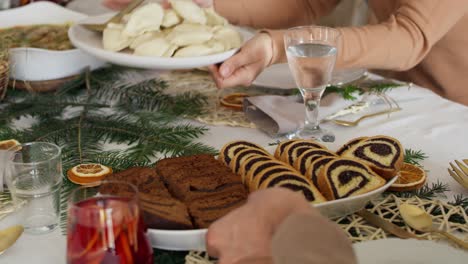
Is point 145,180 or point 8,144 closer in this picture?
point 145,180

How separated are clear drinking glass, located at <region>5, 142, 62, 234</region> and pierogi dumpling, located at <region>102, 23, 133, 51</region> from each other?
1.19 feet

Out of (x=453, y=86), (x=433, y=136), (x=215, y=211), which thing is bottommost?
(x=453, y=86)

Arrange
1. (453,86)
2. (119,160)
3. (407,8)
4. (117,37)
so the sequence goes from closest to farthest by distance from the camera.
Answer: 1. (119,160)
2. (117,37)
3. (407,8)
4. (453,86)

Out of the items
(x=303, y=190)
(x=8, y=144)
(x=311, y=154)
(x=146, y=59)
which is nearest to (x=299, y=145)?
(x=311, y=154)

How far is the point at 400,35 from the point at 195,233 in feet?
2.78

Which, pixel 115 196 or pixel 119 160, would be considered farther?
pixel 119 160

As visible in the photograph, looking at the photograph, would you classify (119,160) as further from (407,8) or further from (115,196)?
(407,8)

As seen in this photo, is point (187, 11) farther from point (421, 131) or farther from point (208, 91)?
point (421, 131)

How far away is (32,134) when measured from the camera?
1.12m

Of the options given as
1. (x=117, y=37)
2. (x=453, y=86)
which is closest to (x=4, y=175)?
(x=117, y=37)

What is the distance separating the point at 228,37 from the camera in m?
1.26

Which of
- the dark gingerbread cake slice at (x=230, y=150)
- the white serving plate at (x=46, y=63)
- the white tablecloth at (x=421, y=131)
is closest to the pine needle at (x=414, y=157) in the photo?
the white tablecloth at (x=421, y=131)

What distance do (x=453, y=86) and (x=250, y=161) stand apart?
93 centimetres

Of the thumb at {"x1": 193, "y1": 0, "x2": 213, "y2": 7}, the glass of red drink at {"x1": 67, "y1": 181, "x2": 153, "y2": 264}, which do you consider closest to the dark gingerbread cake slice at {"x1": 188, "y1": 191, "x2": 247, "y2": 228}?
the glass of red drink at {"x1": 67, "y1": 181, "x2": 153, "y2": 264}
